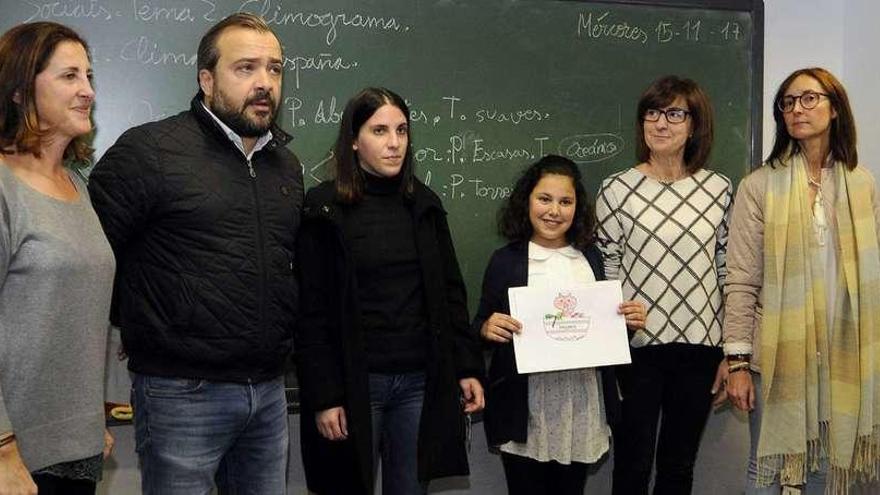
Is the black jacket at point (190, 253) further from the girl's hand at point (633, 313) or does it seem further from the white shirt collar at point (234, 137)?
the girl's hand at point (633, 313)

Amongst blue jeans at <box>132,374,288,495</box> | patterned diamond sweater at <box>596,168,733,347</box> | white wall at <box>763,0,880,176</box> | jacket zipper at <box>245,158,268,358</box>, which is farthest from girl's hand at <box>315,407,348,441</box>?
white wall at <box>763,0,880,176</box>

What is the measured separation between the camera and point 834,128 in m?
2.78

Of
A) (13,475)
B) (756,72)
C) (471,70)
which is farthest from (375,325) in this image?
(756,72)

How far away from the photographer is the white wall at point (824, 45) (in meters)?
3.54

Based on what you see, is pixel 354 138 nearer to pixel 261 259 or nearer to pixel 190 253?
pixel 261 259

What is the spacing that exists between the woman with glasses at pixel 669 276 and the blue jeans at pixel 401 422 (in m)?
0.83

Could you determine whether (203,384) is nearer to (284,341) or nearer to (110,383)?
(284,341)

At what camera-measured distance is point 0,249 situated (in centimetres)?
163

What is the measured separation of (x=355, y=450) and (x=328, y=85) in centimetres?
139

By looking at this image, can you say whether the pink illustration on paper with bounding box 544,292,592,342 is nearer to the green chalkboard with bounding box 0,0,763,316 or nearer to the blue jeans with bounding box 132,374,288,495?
the green chalkboard with bounding box 0,0,763,316

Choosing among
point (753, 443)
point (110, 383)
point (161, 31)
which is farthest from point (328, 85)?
point (753, 443)

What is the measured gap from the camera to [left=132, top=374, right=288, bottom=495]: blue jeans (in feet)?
6.65

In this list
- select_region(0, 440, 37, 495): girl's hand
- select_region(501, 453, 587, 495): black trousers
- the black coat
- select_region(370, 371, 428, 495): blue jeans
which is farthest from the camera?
select_region(501, 453, 587, 495): black trousers

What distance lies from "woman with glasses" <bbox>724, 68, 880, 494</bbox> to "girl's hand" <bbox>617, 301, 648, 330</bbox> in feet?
0.98
